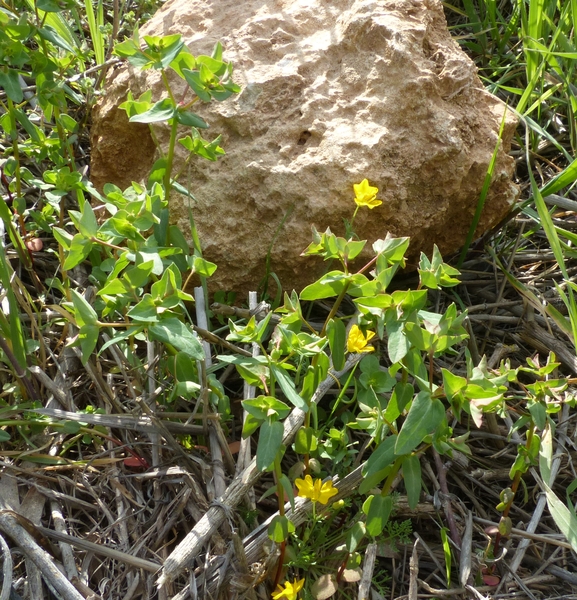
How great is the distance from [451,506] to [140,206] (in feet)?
4.17

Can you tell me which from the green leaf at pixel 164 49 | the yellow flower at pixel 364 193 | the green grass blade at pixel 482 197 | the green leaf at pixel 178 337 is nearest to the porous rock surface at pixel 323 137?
the green grass blade at pixel 482 197

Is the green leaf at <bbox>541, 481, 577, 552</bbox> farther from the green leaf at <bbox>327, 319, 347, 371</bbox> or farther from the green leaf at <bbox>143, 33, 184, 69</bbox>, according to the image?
the green leaf at <bbox>143, 33, 184, 69</bbox>

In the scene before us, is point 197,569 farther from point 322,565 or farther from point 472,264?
point 472,264

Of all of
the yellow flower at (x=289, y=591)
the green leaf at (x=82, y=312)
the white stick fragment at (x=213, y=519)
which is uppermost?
the green leaf at (x=82, y=312)

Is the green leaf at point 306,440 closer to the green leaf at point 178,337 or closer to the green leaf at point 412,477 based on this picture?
the green leaf at point 412,477

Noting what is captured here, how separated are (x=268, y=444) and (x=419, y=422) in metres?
0.35

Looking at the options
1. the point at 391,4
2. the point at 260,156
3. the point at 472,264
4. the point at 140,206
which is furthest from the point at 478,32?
the point at 140,206

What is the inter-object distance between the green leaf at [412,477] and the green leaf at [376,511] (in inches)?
3.3

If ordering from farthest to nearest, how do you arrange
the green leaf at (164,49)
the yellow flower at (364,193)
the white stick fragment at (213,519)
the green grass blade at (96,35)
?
the green grass blade at (96,35)
the yellow flower at (364,193)
the green leaf at (164,49)
the white stick fragment at (213,519)

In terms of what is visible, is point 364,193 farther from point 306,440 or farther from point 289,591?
point 289,591

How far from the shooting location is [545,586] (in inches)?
77.8

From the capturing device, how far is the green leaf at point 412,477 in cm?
165

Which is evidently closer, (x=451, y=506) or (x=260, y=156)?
(x=451, y=506)

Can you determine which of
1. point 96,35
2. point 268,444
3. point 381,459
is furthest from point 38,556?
point 96,35
